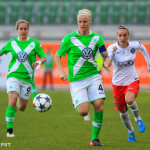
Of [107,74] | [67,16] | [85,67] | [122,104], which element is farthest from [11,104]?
[67,16]

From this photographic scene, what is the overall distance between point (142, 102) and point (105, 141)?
30.0ft

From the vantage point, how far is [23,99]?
873 cm

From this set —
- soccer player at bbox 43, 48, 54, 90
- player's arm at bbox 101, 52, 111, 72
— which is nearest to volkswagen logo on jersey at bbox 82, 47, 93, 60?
player's arm at bbox 101, 52, 111, 72

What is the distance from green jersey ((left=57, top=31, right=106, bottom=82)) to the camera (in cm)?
730

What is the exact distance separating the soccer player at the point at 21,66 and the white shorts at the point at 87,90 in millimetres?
1410

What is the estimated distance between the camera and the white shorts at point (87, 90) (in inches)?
284

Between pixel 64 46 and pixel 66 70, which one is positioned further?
pixel 66 70

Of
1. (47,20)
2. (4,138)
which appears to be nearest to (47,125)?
(4,138)

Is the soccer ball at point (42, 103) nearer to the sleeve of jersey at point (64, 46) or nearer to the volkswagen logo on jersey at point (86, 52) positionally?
the sleeve of jersey at point (64, 46)

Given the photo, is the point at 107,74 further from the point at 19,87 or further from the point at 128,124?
the point at 128,124

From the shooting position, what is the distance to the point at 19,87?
8.54 m

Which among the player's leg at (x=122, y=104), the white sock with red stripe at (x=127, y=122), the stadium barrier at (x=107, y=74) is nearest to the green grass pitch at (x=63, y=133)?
the white sock with red stripe at (x=127, y=122)

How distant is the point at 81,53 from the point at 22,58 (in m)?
1.76

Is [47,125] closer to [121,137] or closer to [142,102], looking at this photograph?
[121,137]
